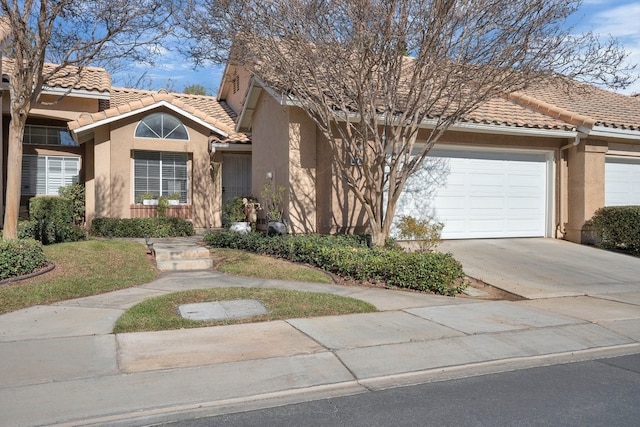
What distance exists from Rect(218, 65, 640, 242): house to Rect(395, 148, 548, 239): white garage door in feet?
0.09

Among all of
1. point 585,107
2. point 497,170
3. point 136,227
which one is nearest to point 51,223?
point 136,227

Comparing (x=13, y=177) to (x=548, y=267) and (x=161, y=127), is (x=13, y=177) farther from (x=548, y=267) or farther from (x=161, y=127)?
(x=548, y=267)

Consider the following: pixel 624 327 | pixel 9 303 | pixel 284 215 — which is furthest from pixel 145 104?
pixel 624 327

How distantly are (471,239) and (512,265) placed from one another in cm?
238

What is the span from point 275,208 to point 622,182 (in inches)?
391

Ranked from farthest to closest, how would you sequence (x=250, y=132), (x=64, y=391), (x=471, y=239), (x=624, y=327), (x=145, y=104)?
(x=250, y=132), (x=145, y=104), (x=471, y=239), (x=624, y=327), (x=64, y=391)

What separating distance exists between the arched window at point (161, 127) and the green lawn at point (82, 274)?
4.84m

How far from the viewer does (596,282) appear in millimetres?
10523

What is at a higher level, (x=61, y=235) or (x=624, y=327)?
(x=61, y=235)

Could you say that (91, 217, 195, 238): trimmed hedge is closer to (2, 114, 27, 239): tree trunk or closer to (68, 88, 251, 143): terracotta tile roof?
(68, 88, 251, 143): terracotta tile roof

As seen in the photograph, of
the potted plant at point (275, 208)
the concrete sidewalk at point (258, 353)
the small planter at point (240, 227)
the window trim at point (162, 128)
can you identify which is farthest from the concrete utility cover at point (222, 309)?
the window trim at point (162, 128)

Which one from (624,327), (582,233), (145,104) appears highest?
(145,104)

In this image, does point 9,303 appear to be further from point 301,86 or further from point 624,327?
point 624,327

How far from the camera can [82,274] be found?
951cm
